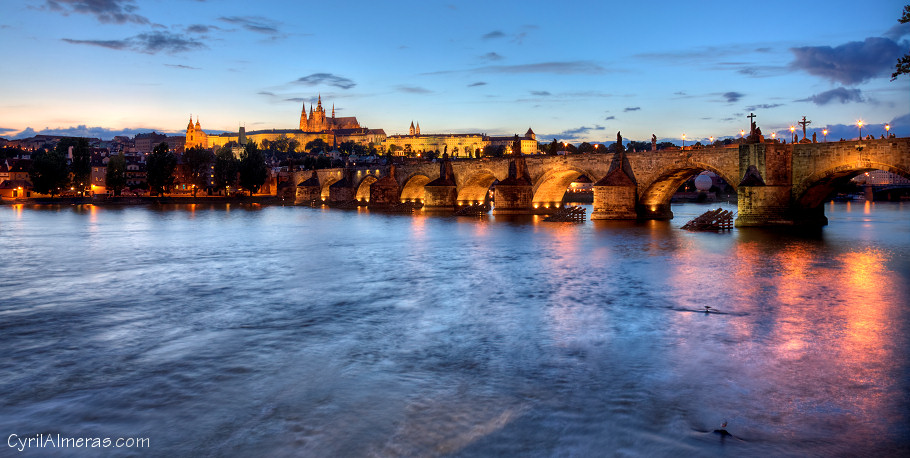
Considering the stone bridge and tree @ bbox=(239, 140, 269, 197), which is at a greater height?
tree @ bbox=(239, 140, 269, 197)

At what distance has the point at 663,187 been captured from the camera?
41000mm

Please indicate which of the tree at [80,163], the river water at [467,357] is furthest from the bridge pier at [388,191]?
the river water at [467,357]

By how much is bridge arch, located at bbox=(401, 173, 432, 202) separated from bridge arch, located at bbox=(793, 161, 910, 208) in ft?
139

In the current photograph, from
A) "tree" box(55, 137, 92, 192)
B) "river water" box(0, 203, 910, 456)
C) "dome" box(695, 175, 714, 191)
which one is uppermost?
"tree" box(55, 137, 92, 192)

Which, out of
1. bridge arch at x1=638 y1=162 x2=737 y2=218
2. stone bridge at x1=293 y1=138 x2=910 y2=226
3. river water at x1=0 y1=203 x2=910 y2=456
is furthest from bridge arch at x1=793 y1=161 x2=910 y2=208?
river water at x1=0 y1=203 x2=910 y2=456

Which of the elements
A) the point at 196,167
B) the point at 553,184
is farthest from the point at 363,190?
the point at 553,184

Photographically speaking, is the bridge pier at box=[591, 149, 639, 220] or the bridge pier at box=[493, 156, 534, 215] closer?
the bridge pier at box=[591, 149, 639, 220]

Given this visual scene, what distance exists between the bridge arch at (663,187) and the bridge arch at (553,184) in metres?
5.28

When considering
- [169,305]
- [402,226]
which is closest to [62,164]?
[402,226]

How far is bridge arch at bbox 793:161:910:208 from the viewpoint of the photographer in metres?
27.0

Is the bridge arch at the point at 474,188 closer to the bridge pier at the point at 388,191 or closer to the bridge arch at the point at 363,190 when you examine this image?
the bridge pier at the point at 388,191

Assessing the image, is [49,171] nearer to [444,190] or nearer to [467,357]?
[444,190]

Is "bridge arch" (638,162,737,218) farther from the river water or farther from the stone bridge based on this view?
the river water

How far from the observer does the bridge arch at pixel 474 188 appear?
5947cm
